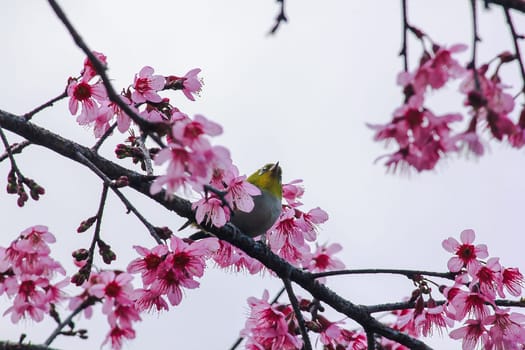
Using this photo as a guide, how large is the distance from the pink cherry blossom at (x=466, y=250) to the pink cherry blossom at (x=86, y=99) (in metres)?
2.54

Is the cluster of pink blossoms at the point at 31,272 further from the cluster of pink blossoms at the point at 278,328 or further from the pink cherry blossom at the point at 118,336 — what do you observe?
the cluster of pink blossoms at the point at 278,328

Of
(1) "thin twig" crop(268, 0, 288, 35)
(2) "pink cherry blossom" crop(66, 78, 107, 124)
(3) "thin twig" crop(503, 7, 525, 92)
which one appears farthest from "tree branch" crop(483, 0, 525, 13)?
(2) "pink cherry blossom" crop(66, 78, 107, 124)

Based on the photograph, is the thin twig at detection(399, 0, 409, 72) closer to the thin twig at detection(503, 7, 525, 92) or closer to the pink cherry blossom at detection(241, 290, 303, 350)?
the thin twig at detection(503, 7, 525, 92)

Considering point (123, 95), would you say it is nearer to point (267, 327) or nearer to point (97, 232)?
point (97, 232)

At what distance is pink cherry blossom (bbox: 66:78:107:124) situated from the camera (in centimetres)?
504

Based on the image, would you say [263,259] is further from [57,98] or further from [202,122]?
[202,122]

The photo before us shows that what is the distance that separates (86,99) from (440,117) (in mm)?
3003

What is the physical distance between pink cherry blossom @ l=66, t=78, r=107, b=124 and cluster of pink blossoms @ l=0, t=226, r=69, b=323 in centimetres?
129

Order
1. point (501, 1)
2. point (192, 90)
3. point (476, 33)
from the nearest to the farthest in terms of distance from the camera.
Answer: point (476, 33) < point (501, 1) < point (192, 90)

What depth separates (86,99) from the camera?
16.7 ft

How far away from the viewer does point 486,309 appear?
4.75 meters

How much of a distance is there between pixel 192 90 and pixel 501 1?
282 cm

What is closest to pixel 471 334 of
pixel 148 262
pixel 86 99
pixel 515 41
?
pixel 148 262

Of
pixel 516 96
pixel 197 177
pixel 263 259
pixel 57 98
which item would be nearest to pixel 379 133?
pixel 516 96
